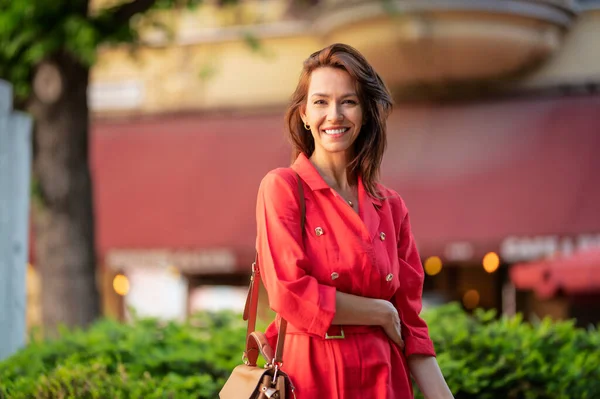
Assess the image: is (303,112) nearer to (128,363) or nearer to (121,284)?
(128,363)

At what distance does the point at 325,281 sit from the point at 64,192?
6492mm

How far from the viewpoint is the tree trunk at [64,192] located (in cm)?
888

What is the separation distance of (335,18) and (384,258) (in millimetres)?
9173

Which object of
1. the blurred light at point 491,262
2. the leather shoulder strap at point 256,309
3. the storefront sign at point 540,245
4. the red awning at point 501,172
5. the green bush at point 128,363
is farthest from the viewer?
the blurred light at point 491,262

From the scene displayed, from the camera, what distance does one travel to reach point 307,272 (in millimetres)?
2828

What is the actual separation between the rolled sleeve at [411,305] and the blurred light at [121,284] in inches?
448

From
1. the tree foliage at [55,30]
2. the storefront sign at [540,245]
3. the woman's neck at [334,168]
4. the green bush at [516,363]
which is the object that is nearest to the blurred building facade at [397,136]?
the storefront sign at [540,245]

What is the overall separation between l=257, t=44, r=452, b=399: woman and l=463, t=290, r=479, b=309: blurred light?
32.7 feet

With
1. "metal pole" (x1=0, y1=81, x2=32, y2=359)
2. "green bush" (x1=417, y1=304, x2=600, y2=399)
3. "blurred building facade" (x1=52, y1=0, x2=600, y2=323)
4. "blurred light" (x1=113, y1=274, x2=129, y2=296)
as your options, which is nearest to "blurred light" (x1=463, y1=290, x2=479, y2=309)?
"blurred building facade" (x1=52, y1=0, x2=600, y2=323)

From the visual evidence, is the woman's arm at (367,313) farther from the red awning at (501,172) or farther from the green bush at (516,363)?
the red awning at (501,172)

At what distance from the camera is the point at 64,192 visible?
29.2 feet

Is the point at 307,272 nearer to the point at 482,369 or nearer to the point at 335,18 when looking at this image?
the point at 482,369

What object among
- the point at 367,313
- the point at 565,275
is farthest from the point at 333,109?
the point at 565,275

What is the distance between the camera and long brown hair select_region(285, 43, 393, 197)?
296 centimetres
